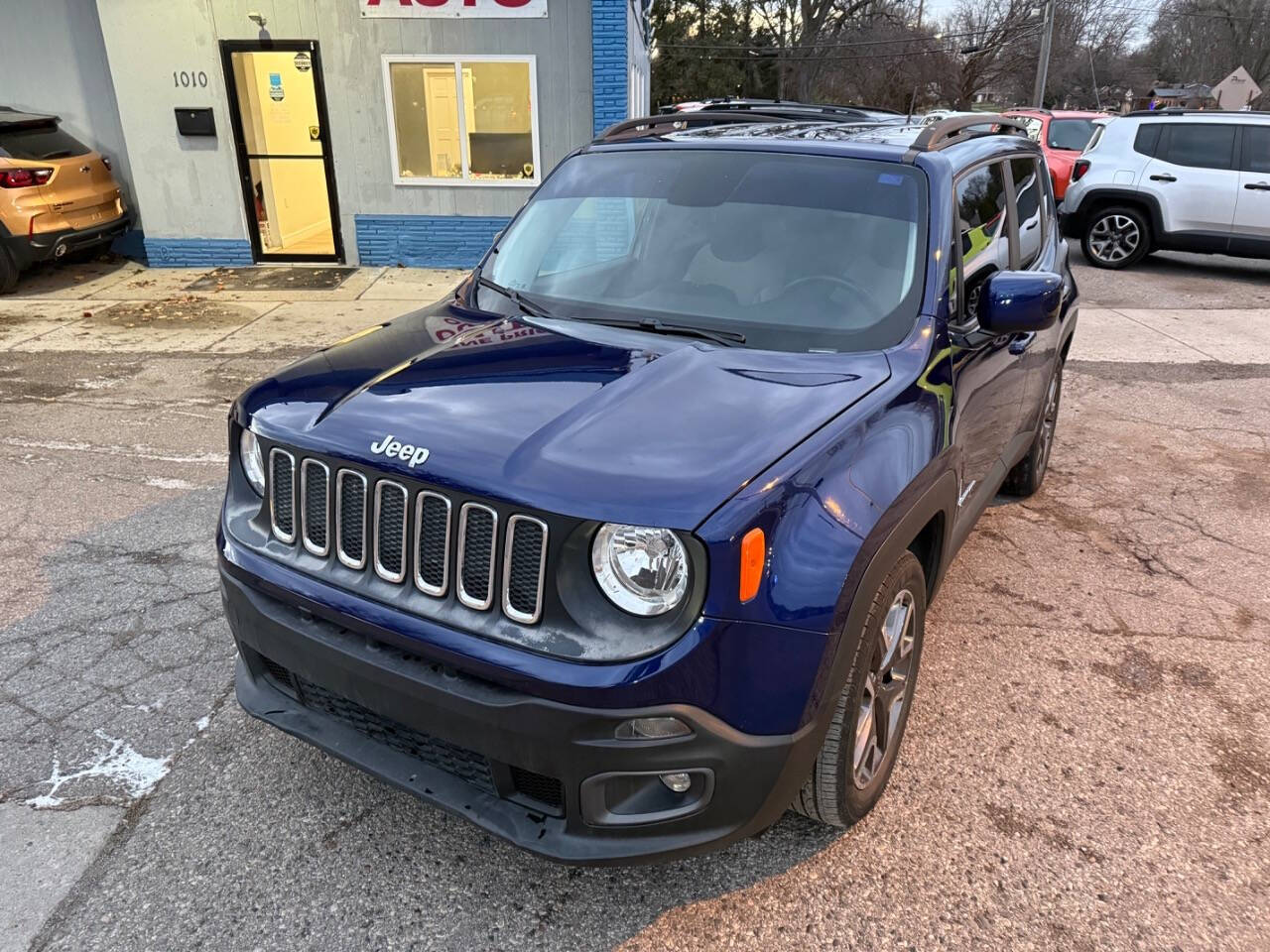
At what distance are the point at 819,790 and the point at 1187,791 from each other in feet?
4.15

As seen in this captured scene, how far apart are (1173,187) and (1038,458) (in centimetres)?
843

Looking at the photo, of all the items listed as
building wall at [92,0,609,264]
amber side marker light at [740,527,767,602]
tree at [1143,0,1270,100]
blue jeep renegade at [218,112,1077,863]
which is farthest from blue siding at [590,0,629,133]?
tree at [1143,0,1270,100]

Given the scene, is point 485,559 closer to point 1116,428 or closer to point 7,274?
point 1116,428

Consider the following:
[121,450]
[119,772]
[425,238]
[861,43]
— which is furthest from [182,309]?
[861,43]

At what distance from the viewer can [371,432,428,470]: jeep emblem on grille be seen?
6.81ft

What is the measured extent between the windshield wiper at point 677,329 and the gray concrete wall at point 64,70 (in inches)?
417

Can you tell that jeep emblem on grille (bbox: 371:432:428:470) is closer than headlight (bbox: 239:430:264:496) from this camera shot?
Yes

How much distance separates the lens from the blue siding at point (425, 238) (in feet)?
35.6

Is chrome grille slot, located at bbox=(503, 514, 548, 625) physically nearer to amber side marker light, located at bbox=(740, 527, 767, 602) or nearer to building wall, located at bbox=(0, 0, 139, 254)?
amber side marker light, located at bbox=(740, 527, 767, 602)

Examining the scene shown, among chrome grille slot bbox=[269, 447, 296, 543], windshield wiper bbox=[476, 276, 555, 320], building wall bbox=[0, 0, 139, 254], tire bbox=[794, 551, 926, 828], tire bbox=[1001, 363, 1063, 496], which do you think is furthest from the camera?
building wall bbox=[0, 0, 139, 254]

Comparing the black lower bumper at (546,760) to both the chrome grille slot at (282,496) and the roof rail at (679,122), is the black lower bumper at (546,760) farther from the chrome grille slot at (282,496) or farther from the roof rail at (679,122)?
the roof rail at (679,122)

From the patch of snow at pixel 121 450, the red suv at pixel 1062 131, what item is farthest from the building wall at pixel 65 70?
the red suv at pixel 1062 131

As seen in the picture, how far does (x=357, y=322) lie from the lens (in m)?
8.73

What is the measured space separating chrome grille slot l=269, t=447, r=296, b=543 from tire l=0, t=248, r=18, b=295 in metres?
9.17
